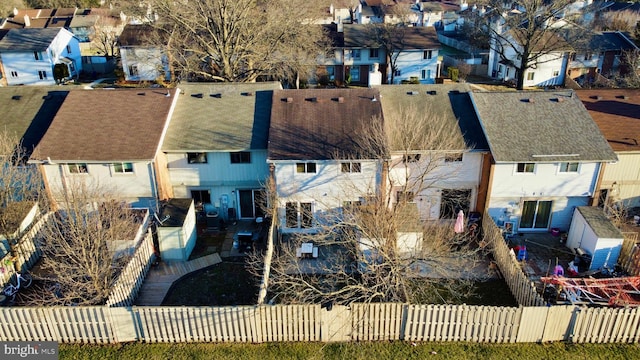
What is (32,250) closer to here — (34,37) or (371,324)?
(371,324)

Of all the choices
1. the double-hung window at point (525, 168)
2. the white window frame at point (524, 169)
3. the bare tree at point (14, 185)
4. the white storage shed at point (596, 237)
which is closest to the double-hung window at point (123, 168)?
the bare tree at point (14, 185)

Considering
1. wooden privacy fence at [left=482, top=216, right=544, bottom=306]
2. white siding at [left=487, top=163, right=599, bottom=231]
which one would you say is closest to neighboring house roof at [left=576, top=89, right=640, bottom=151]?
white siding at [left=487, top=163, right=599, bottom=231]

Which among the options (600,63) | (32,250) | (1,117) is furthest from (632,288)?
(600,63)

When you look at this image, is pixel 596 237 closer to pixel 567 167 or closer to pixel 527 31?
pixel 567 167

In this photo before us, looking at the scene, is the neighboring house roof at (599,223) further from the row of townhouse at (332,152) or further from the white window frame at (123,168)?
the white window frame at (123,168)

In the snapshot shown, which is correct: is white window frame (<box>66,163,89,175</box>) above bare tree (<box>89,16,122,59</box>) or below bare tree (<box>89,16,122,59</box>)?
below

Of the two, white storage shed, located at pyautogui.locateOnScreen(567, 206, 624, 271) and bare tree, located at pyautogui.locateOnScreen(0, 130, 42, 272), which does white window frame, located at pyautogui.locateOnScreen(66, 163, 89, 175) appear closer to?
bare tree, located at pyautogui.locateOnScreen(0, 130, 42, 272)
